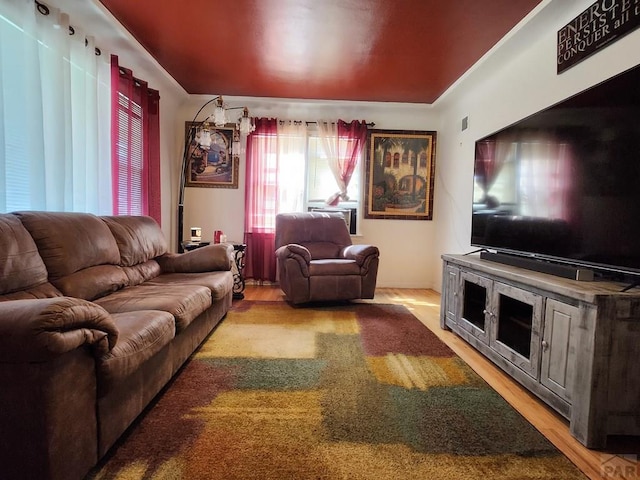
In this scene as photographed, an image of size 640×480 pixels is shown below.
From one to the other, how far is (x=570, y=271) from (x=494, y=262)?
731 millimetres

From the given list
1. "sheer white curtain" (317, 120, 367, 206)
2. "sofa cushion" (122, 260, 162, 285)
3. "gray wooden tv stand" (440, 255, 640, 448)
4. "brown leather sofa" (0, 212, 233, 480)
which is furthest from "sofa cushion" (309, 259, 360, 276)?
"gray wooden tv stand" (440, 255, 640, 448)

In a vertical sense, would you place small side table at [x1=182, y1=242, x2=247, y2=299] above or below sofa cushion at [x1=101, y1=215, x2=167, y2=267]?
below

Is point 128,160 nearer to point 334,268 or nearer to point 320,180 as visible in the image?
point 334,268

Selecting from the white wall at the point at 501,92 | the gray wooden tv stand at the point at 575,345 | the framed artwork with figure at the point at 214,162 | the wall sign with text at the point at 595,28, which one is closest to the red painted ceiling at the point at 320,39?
the white wall at the point at 501,92

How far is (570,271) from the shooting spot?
1.77 meters

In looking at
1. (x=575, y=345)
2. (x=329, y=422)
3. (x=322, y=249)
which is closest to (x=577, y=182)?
(x=575, y=345)

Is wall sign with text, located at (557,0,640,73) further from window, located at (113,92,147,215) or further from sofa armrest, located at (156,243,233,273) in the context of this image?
window, located at (113,92,147,215)

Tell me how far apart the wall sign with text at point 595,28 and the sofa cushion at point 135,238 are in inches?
132

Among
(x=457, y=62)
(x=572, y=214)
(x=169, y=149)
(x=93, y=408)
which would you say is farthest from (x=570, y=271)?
(x=169, y=149)

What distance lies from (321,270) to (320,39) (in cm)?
209

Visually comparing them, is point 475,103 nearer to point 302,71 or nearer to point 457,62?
point 457,62

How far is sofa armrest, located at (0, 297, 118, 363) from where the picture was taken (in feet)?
3.09

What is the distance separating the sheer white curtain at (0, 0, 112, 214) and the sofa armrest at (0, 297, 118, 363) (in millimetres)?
1443

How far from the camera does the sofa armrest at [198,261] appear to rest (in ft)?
9.90
